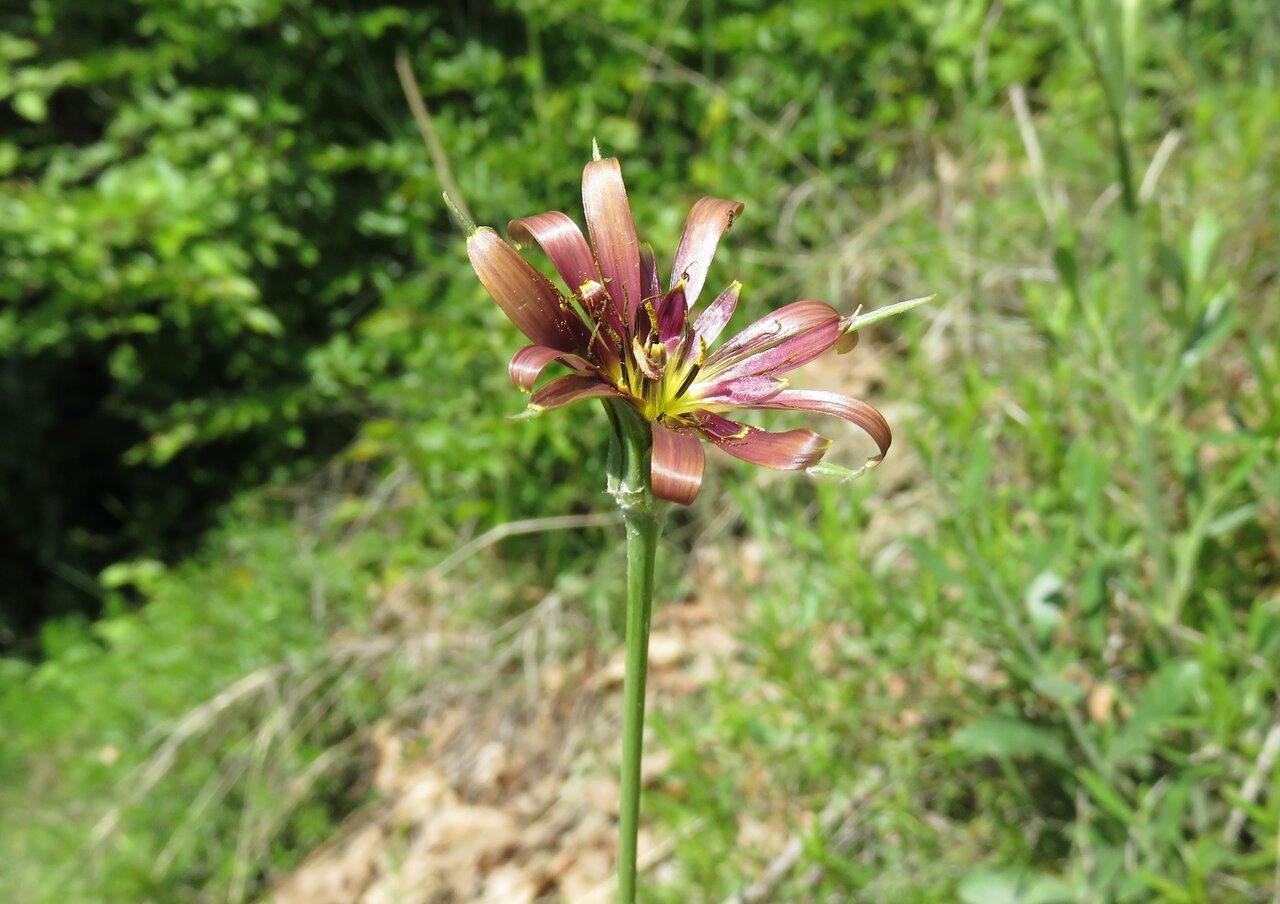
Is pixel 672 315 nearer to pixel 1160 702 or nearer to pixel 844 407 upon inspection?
pixel 844 407

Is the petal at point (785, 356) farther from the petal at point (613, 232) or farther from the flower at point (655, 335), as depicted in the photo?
the petal at point (613, 232)

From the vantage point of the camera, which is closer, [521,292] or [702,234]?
[521,292]

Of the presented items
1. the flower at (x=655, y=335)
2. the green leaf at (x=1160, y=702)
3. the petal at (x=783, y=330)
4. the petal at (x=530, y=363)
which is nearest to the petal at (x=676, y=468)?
the flower at (x=655, y=335)

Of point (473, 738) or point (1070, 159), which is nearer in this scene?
point (473, 738)

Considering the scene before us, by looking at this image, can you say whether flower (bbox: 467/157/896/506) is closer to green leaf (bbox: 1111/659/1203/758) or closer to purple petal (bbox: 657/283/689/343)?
purple petal (bbox: 657/283/689/343)

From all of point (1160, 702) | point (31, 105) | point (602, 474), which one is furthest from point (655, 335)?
point (31, 105)

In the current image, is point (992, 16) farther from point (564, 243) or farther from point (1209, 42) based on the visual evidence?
point (564, 243)

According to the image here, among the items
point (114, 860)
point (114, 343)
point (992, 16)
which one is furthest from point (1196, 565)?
point (114, 343)
